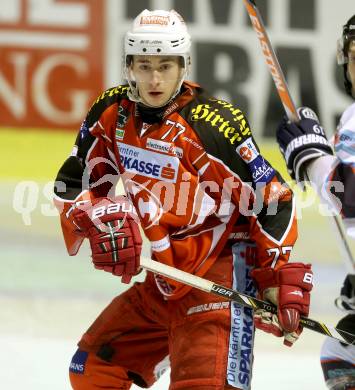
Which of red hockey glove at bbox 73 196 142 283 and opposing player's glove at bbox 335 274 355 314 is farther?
opposing player's glove at bbox 335 274 355 314

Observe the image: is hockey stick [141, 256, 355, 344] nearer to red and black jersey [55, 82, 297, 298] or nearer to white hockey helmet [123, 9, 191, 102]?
red and black jersey [55, 82, 297, 298]

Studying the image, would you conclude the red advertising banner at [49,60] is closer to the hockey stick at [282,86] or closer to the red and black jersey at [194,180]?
the hockey stick at [282,86]

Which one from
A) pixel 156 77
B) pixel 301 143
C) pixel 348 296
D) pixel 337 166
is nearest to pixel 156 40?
pixel 156 77

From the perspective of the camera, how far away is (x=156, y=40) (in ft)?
10.9

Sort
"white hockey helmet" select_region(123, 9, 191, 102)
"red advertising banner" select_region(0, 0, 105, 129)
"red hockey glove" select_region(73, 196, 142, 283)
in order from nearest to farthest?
"red hockey glove" select_region(73, 196, 142, 283) < "white hockey helmet" select_region(123, 9, 191, 102) < "red advertising banner" select_region(0, 0, 105, 129)

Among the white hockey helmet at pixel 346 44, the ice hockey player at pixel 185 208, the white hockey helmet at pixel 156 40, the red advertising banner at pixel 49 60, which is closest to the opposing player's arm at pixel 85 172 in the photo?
the ice hockey player at pixel 185 208

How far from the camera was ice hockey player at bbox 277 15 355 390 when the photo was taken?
3.11 meters

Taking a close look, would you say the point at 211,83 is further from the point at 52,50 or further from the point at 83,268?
the point at 83,268

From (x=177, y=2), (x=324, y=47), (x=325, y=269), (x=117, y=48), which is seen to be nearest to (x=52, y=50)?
(x=117, y=48)

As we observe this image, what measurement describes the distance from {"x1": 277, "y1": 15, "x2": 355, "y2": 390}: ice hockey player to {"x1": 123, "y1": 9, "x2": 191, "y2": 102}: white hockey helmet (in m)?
0.42

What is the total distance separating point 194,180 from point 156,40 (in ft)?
1.48

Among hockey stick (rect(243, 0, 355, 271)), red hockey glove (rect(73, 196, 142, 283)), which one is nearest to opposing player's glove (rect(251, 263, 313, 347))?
hockey stick (rect(243, 0, 355, 271))

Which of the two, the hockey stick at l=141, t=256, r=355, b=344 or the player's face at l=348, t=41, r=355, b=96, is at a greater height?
the player's face at l=348, t=41, r=355, b=96

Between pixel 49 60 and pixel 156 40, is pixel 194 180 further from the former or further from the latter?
pixel 49 60
